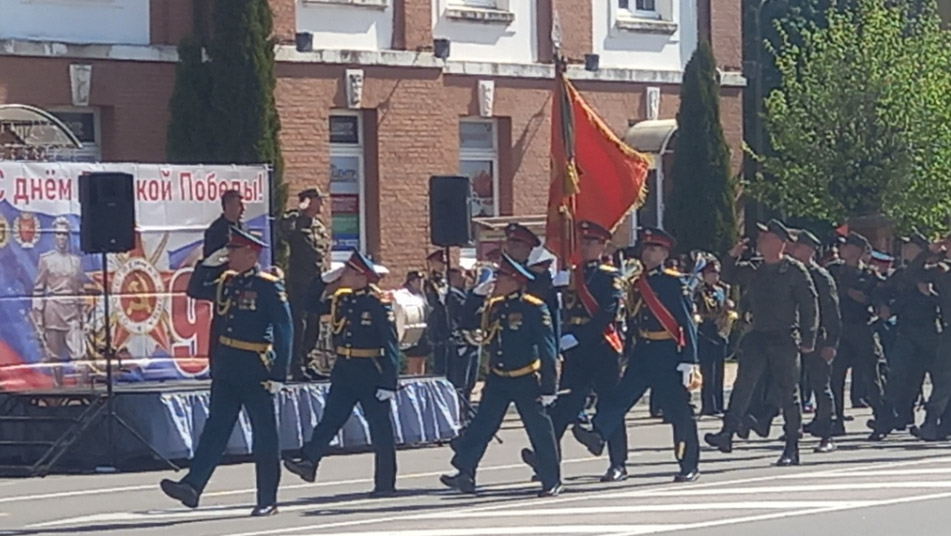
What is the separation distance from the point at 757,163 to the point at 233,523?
83.3ft

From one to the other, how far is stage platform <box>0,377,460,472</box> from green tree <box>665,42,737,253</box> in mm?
13055

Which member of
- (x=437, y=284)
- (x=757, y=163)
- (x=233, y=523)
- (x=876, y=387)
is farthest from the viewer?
(x=757, y=163)

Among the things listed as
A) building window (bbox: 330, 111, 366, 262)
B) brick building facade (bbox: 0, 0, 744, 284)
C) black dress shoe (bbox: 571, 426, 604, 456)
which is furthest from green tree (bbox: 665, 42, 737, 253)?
black dress shoe (bbox: 571, 426, 604, 456)

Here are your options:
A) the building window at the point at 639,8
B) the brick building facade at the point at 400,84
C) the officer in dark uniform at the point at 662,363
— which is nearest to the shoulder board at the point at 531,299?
the officer in dark uniform at the point at 662,363

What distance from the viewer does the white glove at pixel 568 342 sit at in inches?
662

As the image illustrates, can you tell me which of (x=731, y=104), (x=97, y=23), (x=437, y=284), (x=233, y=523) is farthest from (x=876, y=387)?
(x=731, y=104)

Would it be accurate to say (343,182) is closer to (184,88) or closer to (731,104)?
(184,88)

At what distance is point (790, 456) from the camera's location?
17.9 meters

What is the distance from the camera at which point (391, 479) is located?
16.3 m

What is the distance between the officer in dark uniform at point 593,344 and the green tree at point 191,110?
384 inches

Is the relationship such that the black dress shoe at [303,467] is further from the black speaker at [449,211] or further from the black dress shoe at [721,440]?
the black speaker at [449,211]

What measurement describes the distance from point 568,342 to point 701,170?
53.6ft

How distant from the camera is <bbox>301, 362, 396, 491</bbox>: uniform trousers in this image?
16109mm

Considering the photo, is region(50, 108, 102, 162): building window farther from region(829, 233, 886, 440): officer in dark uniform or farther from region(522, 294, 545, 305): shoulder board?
region(522, 294, 545, 305): shoulder board
